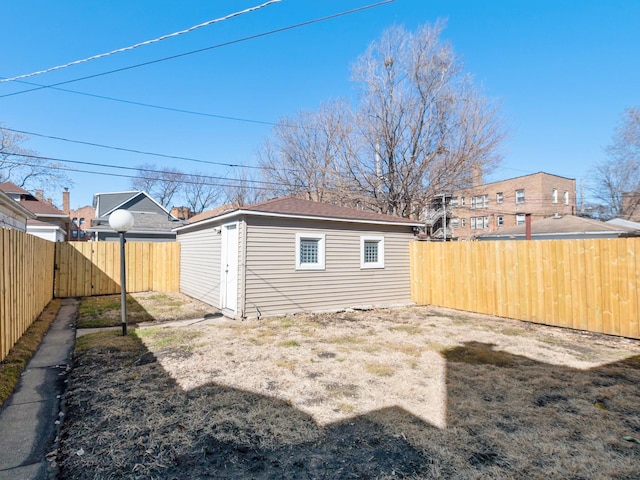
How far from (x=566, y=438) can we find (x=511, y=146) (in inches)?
582

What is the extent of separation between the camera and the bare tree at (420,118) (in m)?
14.9

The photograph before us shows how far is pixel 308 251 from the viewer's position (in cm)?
863

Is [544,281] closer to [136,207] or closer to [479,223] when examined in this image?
[136,207]

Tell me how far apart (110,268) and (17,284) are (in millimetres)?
7144

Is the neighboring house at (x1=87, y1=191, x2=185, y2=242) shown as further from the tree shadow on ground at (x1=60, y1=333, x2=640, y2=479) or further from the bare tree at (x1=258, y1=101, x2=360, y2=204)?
the tree shadow on ground at (x1=60, y1=333, x2=640, y2=479)

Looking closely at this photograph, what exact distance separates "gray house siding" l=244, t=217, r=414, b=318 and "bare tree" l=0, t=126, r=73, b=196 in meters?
21.9

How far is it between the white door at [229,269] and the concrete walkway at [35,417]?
10.4 ft

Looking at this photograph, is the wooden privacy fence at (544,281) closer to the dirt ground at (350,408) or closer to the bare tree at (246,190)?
the dirt ground at (350,408)

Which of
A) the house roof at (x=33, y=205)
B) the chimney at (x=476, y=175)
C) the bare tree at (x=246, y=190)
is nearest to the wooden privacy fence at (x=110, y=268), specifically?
the house roof at (x=33, y=205)

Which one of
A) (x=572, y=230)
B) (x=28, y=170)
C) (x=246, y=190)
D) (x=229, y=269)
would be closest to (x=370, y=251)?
(x=229, y=269)

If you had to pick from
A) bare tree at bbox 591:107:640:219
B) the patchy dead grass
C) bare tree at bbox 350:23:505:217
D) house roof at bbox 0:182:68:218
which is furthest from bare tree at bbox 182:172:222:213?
bare tree at bbox 591:107:640:219

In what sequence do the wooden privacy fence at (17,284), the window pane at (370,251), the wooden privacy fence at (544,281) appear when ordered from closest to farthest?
A: 1. the wooden privacy fence at (17,284)
2. the wooden privacy fence at (544,281)
3. the window pane at (370,251)

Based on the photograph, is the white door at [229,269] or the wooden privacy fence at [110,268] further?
the wooden privacy fence at [110,268]

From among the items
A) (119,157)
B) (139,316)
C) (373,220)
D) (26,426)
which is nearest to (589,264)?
(373,220)
